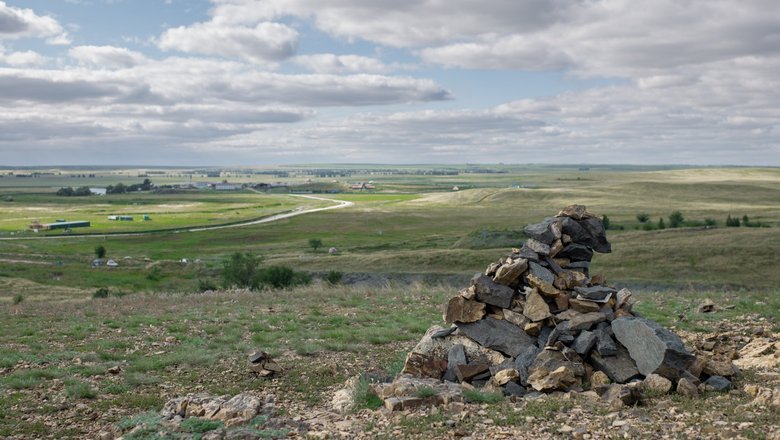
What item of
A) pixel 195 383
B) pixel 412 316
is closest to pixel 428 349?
pixel 195 383

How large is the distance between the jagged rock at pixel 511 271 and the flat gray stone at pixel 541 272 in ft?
0.56

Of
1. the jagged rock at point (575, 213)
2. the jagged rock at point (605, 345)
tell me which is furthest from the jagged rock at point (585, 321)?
the jagged rock at point (575, 213)

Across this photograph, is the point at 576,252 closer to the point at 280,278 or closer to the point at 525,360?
the point at 525,360

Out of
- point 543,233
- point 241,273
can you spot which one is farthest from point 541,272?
point 241,273

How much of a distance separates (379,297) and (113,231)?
112322 mm

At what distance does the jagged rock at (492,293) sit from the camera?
50.4 ft

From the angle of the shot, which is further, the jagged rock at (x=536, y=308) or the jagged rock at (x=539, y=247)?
the jagged rock at (x=539, y=247)

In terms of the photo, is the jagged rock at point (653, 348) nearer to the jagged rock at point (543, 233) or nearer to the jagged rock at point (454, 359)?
the jagged rock at point (543, 233)

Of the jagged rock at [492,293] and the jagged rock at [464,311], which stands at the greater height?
the jagged rock at [492,293]

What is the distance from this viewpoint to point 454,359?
14.6 metres

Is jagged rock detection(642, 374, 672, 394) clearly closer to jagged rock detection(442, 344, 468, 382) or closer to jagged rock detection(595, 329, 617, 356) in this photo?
jagged rock detection(595, 329, 617, 356)

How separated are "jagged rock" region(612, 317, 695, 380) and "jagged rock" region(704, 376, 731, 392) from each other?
0.50 meters

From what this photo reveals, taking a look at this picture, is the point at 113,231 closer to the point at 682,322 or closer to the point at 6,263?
the point at 6,263

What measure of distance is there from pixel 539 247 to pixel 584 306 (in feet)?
6.95
